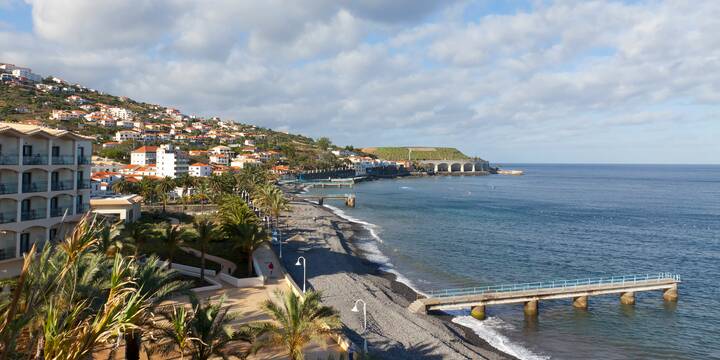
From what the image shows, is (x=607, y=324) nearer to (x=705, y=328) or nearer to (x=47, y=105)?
(x=705, y=328)

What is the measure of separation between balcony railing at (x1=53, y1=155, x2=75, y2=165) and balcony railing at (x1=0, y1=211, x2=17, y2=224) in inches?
172

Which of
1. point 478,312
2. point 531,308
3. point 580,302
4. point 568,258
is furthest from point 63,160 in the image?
point 568,258

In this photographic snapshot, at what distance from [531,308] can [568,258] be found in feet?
66.8

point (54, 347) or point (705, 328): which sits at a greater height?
point (54, 347)

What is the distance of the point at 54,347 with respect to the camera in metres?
5.26

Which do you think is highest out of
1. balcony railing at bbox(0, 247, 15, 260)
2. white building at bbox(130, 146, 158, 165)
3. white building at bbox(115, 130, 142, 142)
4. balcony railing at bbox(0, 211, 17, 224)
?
white building at bbox(115, 130, 142, 142)

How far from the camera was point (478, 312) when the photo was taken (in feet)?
106

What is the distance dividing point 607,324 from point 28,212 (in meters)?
38.6

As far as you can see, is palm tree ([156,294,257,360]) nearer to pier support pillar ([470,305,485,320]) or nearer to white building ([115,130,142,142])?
pier support pillar ([470,305,485,320])

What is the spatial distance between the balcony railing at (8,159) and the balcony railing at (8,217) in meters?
3.08

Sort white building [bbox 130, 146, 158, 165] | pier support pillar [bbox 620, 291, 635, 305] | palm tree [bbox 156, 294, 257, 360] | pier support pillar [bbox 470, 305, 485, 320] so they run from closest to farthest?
palm tree [bbox 156, 294, 257, 360] < pier support pillar [bbox 470, 305, 485, 320] < pier support pillar [bbox 620, 291, 635, 305] < white building [bbox 130, 146, 158, 165]

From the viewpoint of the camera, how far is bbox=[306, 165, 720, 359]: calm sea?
96.1ft

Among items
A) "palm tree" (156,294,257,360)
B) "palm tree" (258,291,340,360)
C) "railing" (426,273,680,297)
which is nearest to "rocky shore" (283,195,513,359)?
"railing" (426,273,680,297)

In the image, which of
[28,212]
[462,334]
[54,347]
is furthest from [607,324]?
[28,212]
